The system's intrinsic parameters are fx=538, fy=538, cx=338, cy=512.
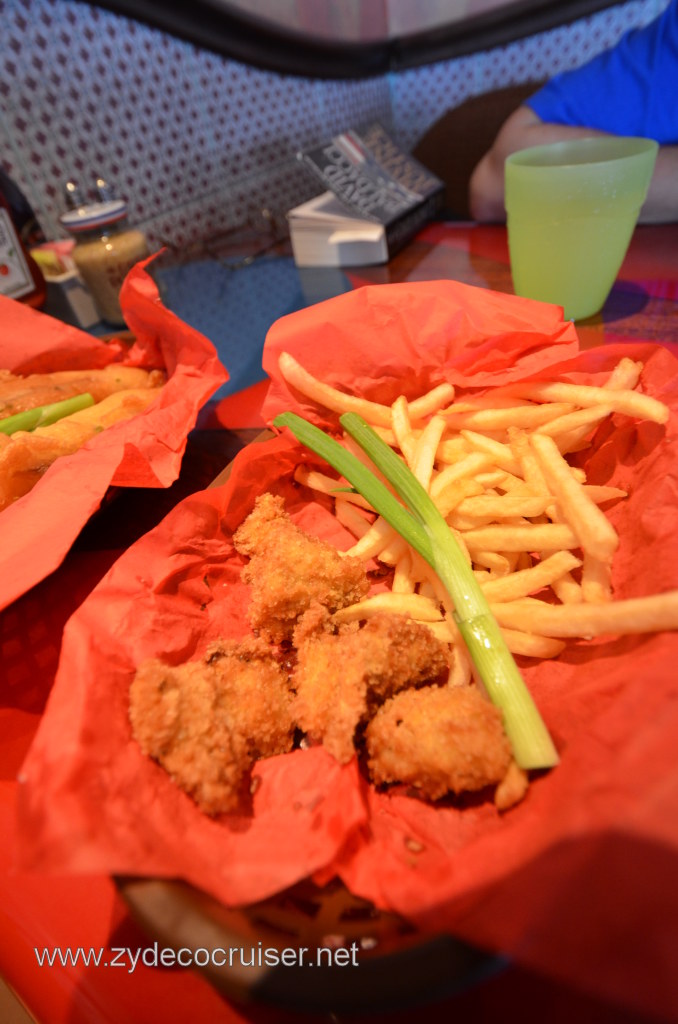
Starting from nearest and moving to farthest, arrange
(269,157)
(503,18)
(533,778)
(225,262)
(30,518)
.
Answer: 1. (533,778)
2. (30,518)
3. (225,262)
4. (269,157)
5. (503,18)

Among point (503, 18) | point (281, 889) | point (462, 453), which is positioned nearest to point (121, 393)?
point (462, 453)

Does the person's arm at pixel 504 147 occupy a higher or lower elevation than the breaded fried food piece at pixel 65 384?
higher

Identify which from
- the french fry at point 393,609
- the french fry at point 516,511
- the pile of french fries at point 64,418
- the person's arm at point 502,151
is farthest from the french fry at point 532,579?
the person's arm at point 502,151

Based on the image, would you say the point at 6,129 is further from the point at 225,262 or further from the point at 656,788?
the point at 656,788

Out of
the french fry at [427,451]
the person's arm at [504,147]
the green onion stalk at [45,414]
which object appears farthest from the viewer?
the person's arm at [504,147]

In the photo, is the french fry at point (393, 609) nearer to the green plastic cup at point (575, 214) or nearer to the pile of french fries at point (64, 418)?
the pile of french fries at point (64, 418)

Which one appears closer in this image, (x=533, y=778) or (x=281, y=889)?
(x=281, y=889)

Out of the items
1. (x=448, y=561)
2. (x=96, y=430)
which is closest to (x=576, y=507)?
(x=448, y=561)
